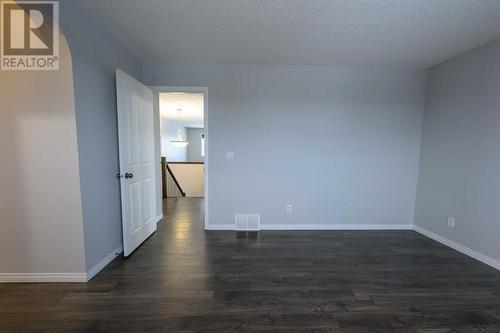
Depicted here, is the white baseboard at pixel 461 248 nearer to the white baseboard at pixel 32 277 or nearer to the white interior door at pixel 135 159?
the white interior door at pixel 135 159

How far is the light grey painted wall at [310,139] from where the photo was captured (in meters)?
3.29

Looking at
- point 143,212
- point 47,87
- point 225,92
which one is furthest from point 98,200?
point 225,92

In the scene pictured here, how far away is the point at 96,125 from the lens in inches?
87.6

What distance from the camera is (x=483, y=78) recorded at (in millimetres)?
2602

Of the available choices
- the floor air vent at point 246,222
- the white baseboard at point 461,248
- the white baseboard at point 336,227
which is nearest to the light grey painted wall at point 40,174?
the floor air vent at point 246,222

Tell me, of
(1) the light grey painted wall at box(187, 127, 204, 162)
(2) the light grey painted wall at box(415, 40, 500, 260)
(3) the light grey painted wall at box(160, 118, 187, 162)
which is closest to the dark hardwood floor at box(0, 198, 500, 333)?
(2) the light grey painted wall at box(415, 40, 500, 260)

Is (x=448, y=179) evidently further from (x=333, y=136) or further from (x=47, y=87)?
(x=47, y=87)

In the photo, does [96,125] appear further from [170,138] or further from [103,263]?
[170,138]

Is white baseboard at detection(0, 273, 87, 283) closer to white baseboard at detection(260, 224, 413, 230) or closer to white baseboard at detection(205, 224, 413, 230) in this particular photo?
white baseboard at detection(205, 224, 413, 230)

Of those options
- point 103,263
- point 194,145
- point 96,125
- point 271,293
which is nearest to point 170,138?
point 194,145

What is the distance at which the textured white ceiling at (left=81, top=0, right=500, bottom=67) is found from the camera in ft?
6.29

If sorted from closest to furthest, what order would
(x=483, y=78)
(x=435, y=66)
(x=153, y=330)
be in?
(x=153, y=330) → (x=483, y=78) → (x=435, y=66)

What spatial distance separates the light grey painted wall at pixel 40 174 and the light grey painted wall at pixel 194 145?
974cm

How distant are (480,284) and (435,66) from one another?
2.87 m
